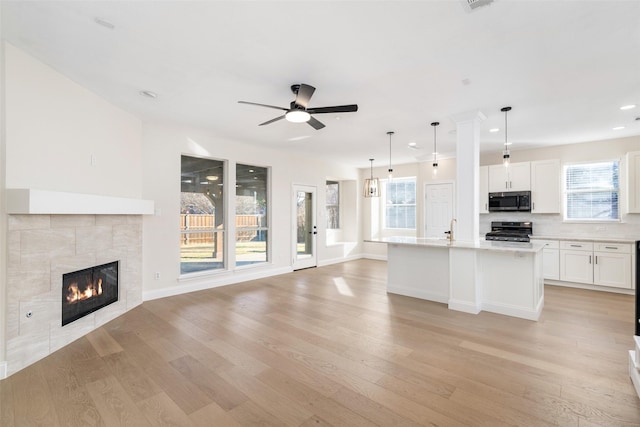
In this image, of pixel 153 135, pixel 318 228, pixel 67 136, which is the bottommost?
pixel 318 228

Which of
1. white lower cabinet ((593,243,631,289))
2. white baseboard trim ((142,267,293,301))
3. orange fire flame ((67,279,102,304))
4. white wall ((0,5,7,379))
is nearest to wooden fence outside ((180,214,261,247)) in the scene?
white baseboard trim ((142,267,293,301))

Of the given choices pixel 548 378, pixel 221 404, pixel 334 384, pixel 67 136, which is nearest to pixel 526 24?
pixel 548 378

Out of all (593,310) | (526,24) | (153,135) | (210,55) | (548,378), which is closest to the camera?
(526,24)

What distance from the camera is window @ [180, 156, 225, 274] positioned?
5.16m

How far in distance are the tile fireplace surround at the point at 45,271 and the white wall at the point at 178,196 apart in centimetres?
85

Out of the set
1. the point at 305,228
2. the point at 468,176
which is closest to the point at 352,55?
the point at 468,176

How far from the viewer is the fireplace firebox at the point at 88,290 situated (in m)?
3.17

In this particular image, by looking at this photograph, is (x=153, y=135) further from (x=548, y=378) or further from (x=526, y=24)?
(x=548, y=378)

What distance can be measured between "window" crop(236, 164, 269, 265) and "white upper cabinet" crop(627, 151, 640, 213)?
6.85m

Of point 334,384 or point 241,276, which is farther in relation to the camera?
point 241,276

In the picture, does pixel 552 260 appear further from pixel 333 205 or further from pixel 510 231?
pixel 333 205

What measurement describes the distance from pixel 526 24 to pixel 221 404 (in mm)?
3650

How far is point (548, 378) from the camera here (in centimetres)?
238

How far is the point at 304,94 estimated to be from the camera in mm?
3023
